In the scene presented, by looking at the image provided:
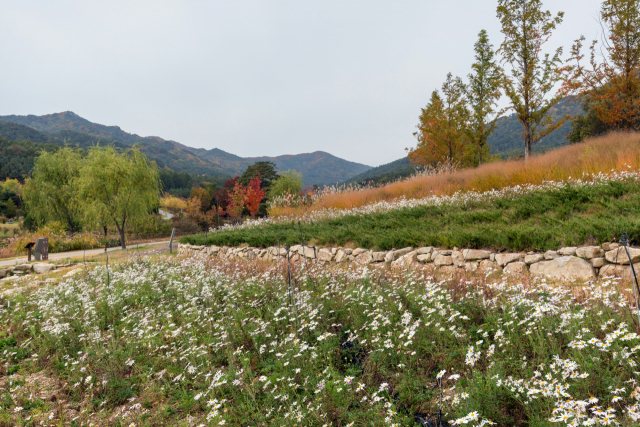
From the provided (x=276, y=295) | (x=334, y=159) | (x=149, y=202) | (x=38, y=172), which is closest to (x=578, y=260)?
(x=276, y=295)

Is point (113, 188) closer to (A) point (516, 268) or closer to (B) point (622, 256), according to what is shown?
(A) point (516, 268)

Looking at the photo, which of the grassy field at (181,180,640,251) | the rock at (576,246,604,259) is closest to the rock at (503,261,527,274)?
the grassy field at (181,180,640,251)

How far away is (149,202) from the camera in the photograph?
18297mm

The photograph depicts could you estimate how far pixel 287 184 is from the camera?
36.9 metres

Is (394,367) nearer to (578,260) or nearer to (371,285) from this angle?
(371,285)

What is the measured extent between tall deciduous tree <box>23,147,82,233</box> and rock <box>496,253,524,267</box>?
2488cm

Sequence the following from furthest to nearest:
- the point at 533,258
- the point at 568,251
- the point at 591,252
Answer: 1. the point at 533,258
2. the point at 568,251
3. the point at 591,252

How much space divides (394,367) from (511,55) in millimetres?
14752

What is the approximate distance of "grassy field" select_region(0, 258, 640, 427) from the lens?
188 cm

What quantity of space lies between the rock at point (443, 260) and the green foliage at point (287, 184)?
92.8ft

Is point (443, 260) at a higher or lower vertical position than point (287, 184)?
lower

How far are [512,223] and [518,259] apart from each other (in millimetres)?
1346

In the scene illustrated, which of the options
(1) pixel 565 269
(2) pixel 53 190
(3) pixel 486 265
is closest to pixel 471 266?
(3) pixel 486 265

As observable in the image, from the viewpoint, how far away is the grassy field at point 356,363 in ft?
6.16
